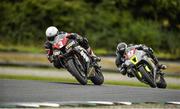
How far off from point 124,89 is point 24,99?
10.9 feet

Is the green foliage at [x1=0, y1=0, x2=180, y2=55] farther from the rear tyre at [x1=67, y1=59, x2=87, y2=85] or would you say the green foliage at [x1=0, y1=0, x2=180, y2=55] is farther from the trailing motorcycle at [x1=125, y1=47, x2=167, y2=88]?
the rear tyre at [x1=67, y1=59, x2=87, y2=85]

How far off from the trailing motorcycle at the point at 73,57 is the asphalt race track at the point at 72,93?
34.5 inches

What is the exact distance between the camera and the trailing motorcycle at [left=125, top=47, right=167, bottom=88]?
15.9m

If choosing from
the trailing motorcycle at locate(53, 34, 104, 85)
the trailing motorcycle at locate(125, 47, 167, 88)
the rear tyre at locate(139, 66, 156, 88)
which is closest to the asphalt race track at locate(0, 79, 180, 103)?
the trailing motorcycle at locate(53, 34, 104, 85)

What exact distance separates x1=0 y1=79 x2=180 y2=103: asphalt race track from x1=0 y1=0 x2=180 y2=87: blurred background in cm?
1377

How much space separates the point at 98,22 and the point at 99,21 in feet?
→ 0.22

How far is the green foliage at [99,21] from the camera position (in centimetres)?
2942

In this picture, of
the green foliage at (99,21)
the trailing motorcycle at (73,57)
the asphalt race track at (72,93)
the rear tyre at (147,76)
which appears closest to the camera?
the asphalt race track at (72,93)

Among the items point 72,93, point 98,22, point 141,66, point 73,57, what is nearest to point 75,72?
point 73,57

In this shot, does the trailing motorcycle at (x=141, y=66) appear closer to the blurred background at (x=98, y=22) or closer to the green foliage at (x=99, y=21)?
the blurred background at (x=98, y=22)

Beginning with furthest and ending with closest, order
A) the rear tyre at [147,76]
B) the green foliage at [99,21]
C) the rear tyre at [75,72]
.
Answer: the green foliage at [99,21], the rear tyre at [147,76], the rear tyre at [75,72]

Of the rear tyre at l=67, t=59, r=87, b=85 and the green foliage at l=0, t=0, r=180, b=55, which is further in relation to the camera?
the green foliage at l=0, t=0, r=180, b=55

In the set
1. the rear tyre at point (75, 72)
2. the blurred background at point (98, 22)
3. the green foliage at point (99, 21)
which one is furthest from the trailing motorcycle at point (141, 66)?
the green foliage at point (99, 21)

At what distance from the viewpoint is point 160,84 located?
16641 mm
